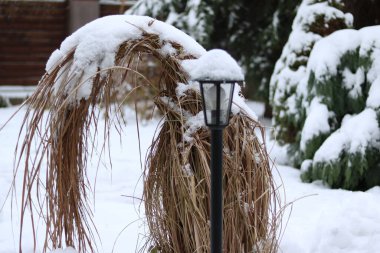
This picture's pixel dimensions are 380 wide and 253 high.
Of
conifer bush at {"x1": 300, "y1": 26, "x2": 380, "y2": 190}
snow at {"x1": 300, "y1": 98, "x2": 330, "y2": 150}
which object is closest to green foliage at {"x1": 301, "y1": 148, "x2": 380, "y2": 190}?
conifer bush at {"x1": 300, "y1": 26, "x2": 380, "y2": 190}

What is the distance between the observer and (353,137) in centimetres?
511

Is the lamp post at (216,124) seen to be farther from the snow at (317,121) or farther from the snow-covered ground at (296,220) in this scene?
the snow at (317,121)

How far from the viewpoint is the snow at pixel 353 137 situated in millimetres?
5050

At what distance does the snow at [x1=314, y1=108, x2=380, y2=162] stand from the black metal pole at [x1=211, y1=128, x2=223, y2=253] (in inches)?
109

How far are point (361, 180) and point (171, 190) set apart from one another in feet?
9.21

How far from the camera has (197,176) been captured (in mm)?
3023

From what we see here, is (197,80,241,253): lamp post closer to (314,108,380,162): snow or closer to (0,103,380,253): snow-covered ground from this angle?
(0,103,380,253): snow-covered ground

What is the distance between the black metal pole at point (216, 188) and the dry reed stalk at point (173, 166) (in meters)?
0.28

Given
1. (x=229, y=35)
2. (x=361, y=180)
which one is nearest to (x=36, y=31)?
(x=229, y=35)

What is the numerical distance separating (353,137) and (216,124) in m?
2.95

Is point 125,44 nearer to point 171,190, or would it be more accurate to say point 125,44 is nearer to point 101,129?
point 171,190

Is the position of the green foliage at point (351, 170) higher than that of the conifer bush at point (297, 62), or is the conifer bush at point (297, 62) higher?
the conifer bush at point (297, 62)

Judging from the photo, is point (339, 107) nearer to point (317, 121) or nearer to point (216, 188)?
point (317, 121)

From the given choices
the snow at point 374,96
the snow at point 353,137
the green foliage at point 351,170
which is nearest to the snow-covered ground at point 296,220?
the green foliage at point 351,170
